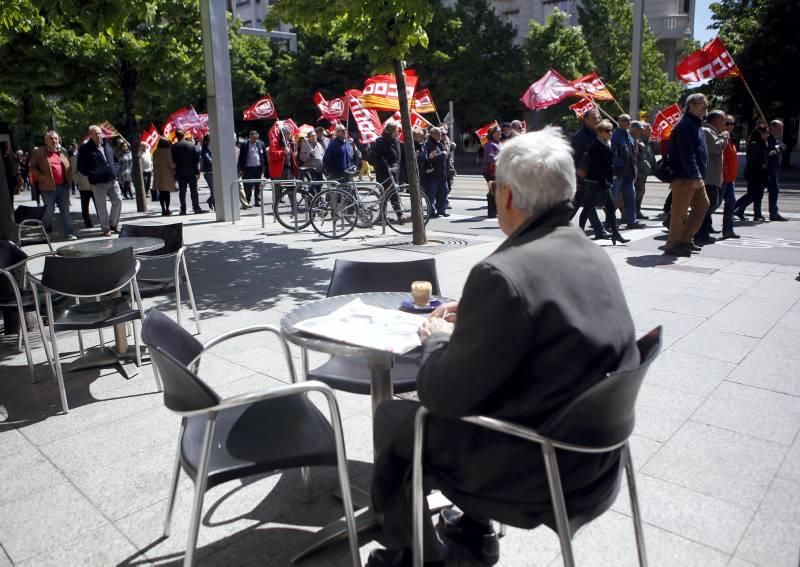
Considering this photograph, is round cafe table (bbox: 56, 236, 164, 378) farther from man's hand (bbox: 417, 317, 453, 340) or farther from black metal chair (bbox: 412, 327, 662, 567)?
black metal chair (bbox: 412, 327, 662, 567)

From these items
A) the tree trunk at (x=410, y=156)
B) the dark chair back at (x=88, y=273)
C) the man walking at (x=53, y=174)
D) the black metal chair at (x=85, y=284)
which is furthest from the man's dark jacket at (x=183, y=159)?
the dark chair back at (x=88, y=273)

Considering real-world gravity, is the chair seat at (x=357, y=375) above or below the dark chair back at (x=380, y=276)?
below

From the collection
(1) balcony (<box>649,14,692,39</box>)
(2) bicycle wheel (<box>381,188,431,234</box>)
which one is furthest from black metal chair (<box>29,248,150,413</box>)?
(1) balcony (<box>649,14,692,39</box>)

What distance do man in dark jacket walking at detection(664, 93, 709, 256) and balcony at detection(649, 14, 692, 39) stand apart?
41.5 m

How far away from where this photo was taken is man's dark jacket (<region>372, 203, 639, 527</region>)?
5.96ft

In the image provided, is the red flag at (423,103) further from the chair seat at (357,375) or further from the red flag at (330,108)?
the chair seat at (357,375)

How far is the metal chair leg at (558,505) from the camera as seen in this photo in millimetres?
1908

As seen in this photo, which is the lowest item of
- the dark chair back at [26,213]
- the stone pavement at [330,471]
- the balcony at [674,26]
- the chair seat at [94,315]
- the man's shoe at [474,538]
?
the stone pavement at [330,471]

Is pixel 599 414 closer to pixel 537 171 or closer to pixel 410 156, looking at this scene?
pixel 537 171

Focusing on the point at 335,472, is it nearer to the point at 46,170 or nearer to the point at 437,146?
the point at 46,170

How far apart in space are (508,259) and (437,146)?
1185 centimetres

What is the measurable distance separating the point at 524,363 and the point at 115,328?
397 cm

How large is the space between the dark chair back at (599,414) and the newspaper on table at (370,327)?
66 cm

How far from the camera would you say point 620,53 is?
37.4m
